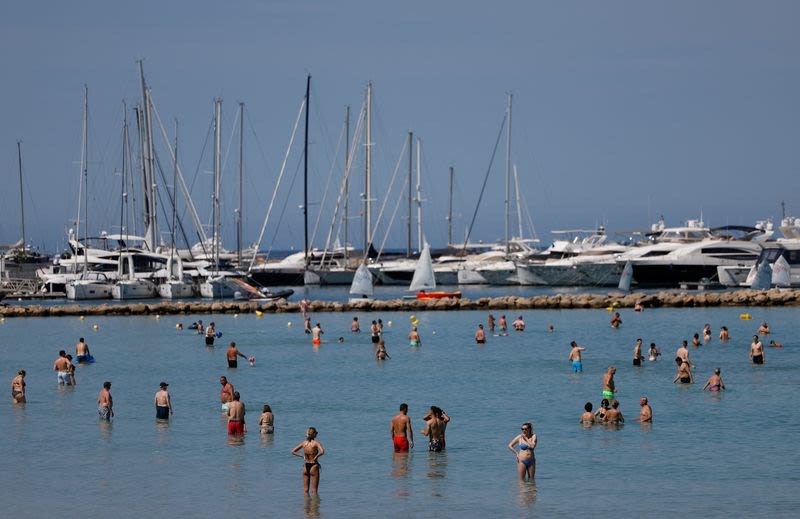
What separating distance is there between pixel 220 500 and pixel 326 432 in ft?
23.4

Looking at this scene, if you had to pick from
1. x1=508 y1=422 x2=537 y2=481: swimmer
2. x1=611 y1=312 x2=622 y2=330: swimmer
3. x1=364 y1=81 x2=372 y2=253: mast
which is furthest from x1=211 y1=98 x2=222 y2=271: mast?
x1=508 y1=422 x2=537 y2=481: swimmer

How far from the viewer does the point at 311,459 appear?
72.5 ft

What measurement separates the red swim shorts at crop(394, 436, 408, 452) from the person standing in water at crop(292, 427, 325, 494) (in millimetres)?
3237

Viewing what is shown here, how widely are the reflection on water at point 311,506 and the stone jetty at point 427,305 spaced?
4738cm

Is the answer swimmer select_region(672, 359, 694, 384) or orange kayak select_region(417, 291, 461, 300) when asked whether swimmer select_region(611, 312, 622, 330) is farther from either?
swimmer select_region(672, 359, 694, 384)

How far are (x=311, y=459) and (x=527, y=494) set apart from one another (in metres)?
3.98

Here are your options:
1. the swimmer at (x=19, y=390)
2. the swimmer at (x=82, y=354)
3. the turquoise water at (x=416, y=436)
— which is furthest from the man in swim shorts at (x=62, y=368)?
the swimmer at (x=82, y=354)

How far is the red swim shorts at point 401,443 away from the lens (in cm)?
2573

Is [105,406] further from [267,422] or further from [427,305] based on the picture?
[427,305]

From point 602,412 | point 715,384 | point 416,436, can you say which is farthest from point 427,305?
point 416,436

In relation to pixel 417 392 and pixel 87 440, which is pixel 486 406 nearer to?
pixel 417 392

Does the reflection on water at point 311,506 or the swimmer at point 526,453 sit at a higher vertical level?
the swimmer at point 526,453

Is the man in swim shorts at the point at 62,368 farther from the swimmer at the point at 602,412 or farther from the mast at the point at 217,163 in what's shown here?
the mast at the point at 217,163

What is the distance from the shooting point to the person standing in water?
21758mm
